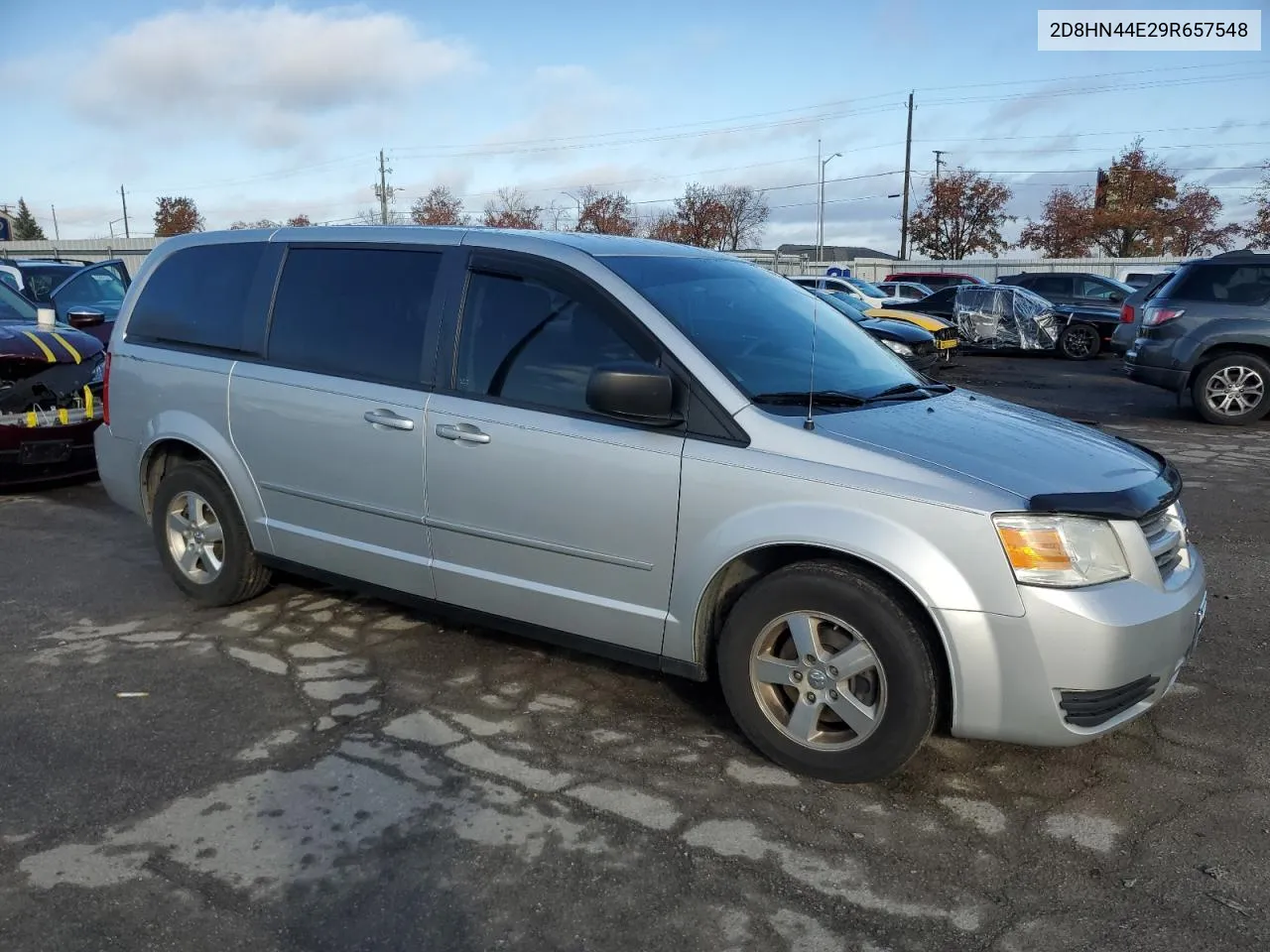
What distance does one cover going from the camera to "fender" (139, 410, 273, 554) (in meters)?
4.81

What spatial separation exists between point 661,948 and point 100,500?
6.48 metres

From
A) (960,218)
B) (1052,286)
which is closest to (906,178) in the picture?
(960,218)

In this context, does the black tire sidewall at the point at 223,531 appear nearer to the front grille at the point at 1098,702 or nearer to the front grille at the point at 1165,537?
the front grille at the point at 1098,702

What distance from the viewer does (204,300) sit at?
5.07m

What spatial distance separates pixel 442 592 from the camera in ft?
13.9

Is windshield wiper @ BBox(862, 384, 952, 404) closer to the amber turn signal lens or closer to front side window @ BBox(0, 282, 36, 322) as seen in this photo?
the amber turn signal lens

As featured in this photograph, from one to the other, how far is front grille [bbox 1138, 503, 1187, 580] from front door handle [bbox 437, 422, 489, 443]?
2.27m

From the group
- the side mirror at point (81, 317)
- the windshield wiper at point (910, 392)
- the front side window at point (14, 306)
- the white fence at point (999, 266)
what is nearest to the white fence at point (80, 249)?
the white fence at point (999, 266)

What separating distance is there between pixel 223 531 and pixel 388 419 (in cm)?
132

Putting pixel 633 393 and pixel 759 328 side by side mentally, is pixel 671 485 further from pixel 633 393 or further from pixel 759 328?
pixel 759 328

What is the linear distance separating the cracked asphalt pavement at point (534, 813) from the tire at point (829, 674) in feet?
0.43

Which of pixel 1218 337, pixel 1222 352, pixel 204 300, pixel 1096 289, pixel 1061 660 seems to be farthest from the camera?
pixel 1096 289

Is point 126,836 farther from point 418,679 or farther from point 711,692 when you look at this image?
point 711,692

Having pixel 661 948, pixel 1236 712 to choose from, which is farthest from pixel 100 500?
pixel 1236 712
